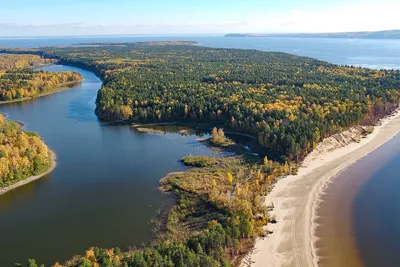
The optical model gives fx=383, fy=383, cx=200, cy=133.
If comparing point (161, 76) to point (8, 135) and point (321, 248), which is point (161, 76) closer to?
point (8, 135)

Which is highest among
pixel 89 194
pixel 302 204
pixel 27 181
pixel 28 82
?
pixel 28 82

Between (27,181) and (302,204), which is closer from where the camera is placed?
(302,204)

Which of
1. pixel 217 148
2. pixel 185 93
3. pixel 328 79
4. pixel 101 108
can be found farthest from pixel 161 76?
pixel 217 148

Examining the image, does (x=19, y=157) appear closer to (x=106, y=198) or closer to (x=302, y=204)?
(x=106, y=198)

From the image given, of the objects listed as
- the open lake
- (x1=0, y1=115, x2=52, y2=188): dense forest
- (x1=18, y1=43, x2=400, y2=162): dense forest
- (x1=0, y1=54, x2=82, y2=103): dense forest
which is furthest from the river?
(x1=0, y1=54, x2=82, y2=103): dense forest

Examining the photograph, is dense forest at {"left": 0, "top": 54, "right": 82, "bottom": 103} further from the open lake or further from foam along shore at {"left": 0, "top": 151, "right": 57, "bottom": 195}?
foam along shore at {"left": 0, "top": 151, "right": 57, "bottom": 195}

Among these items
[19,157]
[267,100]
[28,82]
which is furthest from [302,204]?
[28,82]
